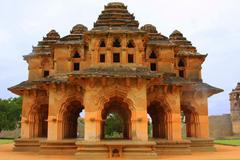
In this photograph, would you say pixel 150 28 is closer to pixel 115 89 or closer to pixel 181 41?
pixel 181 41

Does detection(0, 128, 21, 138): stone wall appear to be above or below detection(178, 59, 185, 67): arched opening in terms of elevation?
below

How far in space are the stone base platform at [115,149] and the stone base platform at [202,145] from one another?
289 inches

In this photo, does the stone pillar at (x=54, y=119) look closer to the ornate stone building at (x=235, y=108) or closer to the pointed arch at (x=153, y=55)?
the pointed arch at (x=153, y=55)

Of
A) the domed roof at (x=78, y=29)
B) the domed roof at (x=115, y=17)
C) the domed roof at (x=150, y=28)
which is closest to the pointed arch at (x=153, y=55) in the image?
the domed roof at (x=150, y=28)

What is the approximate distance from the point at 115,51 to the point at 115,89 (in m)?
2.93

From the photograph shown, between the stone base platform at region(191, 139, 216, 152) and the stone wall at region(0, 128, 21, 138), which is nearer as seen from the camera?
the stone base platform at region(191, 139, 216, 152)

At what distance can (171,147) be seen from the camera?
21719 millimetres

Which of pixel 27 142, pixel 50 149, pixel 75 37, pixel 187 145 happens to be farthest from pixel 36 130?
pixel 187 145

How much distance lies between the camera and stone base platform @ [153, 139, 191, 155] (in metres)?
21.5

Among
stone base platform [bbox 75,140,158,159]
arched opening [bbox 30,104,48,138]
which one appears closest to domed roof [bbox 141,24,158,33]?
arched opening [bbox 30,104,48,138]

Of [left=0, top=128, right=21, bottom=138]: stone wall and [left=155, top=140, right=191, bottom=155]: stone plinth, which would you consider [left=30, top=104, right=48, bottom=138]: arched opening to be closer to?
[left=155, top=140, right=191, bottom=155]: stone plinth

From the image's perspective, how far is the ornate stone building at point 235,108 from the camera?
2036 inches

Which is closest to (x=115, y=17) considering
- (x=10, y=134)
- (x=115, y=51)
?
(x=115, y=51)

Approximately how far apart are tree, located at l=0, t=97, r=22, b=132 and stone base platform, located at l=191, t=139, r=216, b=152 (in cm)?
3481
